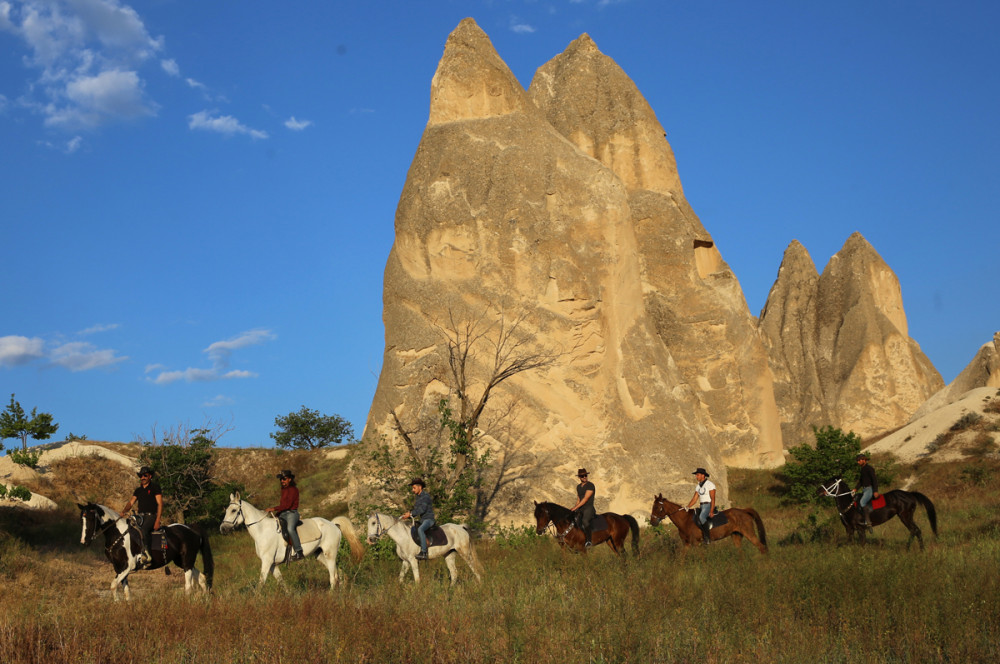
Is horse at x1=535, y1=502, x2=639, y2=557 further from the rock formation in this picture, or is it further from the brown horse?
the rock formation

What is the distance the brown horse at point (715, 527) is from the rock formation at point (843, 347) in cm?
3872

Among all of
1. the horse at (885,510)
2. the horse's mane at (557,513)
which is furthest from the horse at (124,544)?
the horse at (885,510)

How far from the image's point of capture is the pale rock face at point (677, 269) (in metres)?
32.7

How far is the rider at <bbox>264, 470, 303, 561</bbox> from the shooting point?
12297 millimetres

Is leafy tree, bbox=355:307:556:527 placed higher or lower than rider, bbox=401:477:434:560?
higher

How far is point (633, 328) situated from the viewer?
23.4 metres

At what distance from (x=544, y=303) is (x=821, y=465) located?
35.1 feet

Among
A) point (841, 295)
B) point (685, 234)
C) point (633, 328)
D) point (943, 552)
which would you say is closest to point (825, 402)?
point (841, 295)

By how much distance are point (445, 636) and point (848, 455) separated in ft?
72.4

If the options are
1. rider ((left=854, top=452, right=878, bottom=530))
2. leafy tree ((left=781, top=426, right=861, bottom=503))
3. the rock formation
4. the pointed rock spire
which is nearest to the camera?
rider ((left=854, top=452, right=878, bottom=530))

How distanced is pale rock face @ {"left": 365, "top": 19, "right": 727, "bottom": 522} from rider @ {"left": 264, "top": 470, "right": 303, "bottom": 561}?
8.20 meters

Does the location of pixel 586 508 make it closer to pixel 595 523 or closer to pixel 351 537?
pixel 595 523

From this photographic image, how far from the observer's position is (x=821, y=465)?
2562cm

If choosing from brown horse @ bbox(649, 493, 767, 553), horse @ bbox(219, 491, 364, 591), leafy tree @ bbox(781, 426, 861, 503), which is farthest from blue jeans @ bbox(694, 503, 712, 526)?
leafy tree @ bbox(781, 426, 861, 503)
